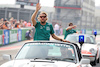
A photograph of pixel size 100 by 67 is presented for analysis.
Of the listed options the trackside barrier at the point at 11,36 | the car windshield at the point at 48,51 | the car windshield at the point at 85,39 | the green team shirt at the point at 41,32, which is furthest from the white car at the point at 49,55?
the trackside barrier at the point at 11,36

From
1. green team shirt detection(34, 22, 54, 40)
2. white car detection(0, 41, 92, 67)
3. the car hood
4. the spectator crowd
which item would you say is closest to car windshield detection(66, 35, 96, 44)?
green team shirt detection(34, 22, 54, 40)

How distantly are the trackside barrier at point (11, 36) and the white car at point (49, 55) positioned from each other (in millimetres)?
13315

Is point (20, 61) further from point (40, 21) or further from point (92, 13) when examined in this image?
point (92, 13)

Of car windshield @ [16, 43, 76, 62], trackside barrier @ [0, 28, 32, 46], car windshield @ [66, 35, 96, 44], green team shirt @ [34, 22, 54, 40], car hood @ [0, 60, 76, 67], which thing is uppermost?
green team shirt @ [34, 22, 54, 40]

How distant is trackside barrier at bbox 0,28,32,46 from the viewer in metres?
20.2

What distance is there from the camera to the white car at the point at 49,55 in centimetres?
598

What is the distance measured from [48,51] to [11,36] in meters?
16.1

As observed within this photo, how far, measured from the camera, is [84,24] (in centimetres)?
5081

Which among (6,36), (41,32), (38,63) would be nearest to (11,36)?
(6,36)

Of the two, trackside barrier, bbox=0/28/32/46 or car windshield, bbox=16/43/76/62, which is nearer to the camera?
car windshield, bbox=16/43/76/62

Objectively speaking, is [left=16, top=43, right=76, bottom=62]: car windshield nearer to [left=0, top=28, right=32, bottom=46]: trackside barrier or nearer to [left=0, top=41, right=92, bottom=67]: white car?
[left=0, top=41, right=92, bottom=67]: white car

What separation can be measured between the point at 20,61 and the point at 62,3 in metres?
58.3

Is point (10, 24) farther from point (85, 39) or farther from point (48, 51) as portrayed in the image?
point (48, 51)

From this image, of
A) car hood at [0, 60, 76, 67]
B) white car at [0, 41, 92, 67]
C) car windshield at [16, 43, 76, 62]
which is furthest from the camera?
car windshield at [16, 43, 76, 62]
